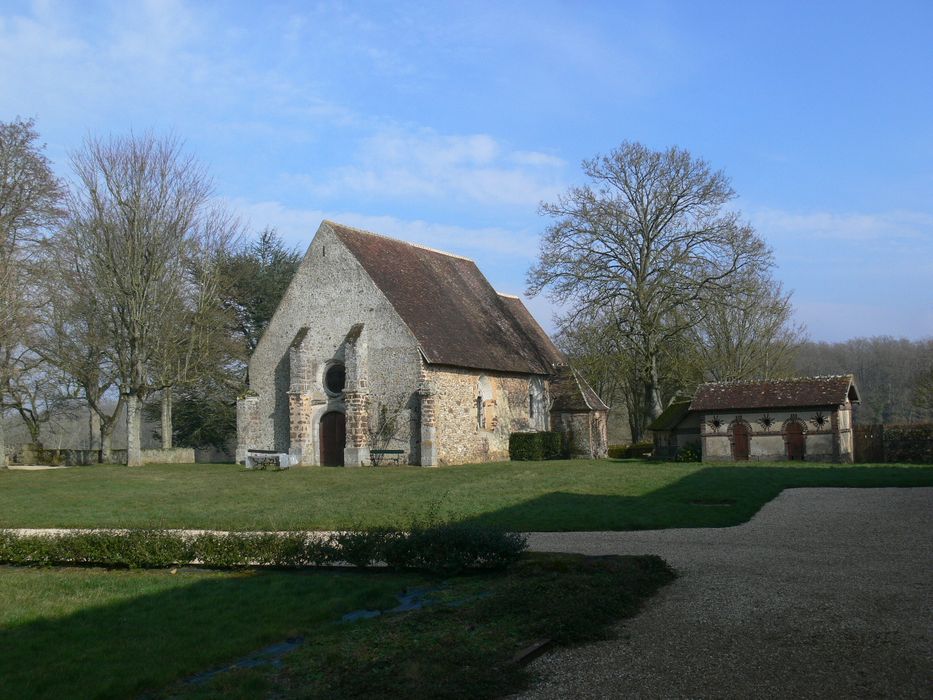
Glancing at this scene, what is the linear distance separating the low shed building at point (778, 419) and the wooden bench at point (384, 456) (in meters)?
11.0

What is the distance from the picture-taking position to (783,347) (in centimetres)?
4697

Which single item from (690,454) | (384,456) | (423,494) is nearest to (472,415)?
(384,456)

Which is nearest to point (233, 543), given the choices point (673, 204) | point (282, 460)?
point (282, 460)

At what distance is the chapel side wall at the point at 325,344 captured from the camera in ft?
104

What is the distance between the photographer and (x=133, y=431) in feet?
111

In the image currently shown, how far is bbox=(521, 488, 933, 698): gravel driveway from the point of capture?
20.4 feet

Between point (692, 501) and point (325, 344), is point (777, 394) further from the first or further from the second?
point (325, 344)

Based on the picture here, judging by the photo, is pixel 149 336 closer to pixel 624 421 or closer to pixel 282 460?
pixel 282 460

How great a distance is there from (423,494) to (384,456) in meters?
11.3

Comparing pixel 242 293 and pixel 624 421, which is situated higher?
pixel 242 293

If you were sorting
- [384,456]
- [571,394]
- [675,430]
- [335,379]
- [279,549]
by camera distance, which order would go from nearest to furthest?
1. [279,549]
2. [384,456]
3. [335,379]
4. [675,430]
5. [571,394]

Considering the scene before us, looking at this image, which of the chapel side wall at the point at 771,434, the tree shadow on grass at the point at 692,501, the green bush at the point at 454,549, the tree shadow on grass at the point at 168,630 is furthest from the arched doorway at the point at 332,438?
the green bush at the point at 454,549

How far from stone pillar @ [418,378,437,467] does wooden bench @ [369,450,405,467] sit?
0.98 metres

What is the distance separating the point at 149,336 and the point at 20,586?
82.3ft
